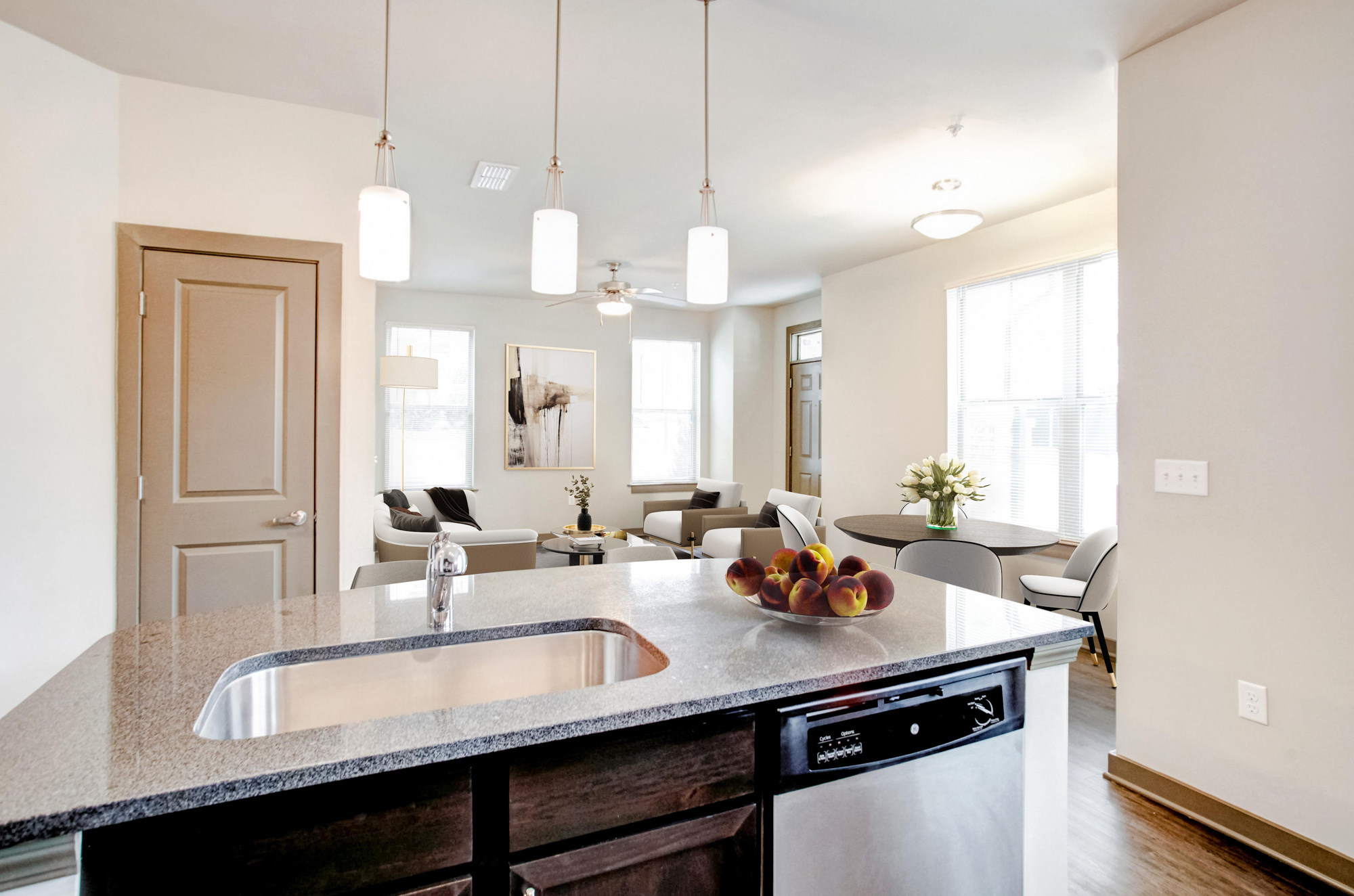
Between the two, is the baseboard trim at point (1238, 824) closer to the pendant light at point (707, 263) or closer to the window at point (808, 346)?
the pendant light at point (707, 263)

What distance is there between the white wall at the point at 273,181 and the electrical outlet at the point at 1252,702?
3375mm

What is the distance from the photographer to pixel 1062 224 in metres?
4.13

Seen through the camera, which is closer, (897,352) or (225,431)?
(225,431)

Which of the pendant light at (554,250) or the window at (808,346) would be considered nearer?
the pendant light at (554,250)

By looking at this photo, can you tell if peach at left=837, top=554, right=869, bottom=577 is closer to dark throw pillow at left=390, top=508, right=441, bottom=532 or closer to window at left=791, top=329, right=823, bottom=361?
dark throw pillow at left=390, top=508, right=441, bottom=532

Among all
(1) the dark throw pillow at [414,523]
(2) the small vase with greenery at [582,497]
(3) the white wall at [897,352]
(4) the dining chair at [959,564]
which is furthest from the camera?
(2) the small vase with greenery at [582,497]

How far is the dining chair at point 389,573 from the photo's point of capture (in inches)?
79.7

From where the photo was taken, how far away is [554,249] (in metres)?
1.43

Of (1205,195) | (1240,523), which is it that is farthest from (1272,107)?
(1240,523)

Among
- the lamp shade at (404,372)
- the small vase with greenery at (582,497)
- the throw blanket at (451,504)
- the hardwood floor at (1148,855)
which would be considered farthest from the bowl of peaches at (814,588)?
the throw blanket at (451,504)

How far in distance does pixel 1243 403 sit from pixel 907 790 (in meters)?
1.85

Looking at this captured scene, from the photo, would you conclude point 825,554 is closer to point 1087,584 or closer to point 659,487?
point 1087,584

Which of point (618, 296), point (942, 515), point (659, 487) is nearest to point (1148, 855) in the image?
point (942, 515)

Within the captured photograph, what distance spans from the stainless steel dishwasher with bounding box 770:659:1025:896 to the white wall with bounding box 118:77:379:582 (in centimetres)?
251
